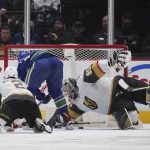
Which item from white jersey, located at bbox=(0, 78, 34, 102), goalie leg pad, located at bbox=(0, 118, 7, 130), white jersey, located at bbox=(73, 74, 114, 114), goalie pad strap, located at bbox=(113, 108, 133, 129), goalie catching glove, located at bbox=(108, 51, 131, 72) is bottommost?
goalie pad strap, located at bbox=(113, 108, 133, 129)

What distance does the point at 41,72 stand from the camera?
872cm

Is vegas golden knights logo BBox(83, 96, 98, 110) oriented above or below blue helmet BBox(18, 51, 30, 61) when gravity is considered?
below

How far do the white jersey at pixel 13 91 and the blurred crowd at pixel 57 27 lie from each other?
2.37 meters

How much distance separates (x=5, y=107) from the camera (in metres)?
7.69

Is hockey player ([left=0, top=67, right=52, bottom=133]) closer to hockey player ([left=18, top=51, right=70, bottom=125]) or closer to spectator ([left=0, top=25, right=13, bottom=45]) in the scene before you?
hockey player ([left=18, top=51, right=70, bottom=125])

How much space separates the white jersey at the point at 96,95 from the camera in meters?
8.63

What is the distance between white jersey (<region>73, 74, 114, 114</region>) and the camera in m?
8.63

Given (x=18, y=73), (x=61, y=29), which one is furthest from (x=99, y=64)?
(x=61, y=29)

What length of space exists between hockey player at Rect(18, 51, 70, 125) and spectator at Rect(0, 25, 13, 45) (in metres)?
1.28

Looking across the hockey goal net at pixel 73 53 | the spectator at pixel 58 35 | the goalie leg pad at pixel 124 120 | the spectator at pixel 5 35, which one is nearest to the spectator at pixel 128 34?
the spectator at pixel 58 35

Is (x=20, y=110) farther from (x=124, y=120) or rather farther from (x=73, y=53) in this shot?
(x=73, y=53)

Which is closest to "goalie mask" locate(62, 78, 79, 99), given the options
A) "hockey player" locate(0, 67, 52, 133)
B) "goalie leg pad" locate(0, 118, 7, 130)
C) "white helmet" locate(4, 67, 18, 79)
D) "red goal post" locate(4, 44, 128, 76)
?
"red goal post" locate(4, 44, 128, 76)

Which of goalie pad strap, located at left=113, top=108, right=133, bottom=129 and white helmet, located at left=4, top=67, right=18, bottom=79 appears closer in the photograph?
white helmet, located at left=4, top=67, right=18, bottom=79

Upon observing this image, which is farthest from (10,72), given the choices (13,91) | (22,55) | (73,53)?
(73,53)
